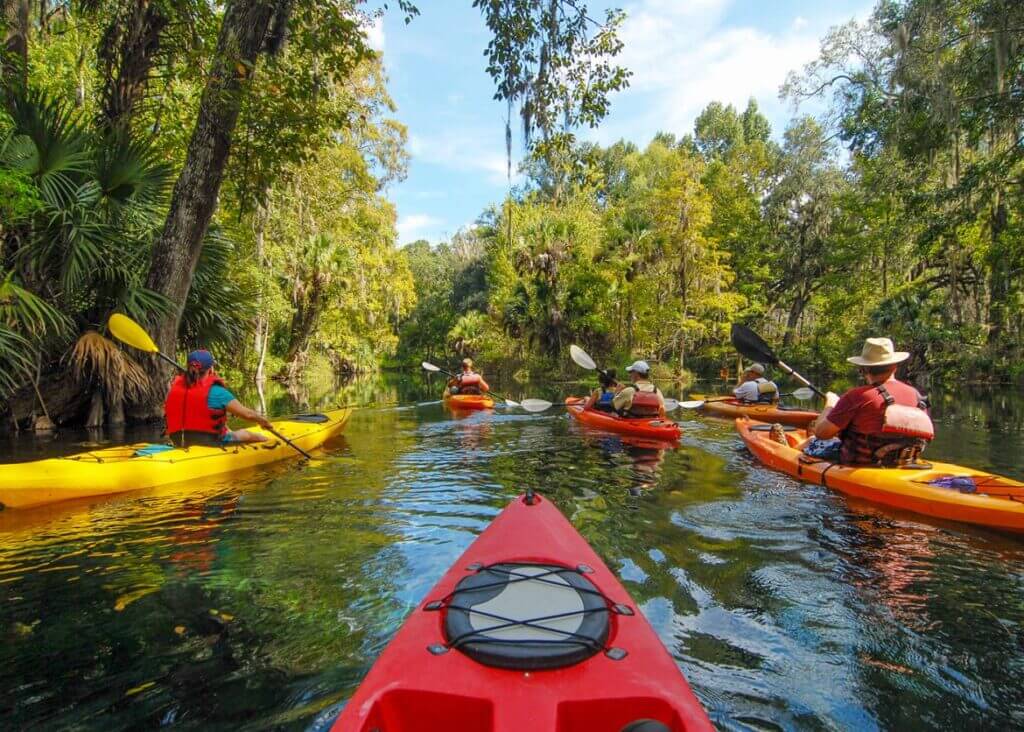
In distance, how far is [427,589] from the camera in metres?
3.78

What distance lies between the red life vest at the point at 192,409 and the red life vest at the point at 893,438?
7.07 meters

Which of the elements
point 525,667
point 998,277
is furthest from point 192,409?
point 998,277

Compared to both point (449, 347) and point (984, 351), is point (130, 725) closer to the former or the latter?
point (984, 351)

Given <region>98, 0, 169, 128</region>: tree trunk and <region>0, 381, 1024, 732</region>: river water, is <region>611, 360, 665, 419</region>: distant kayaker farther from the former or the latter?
<region>98, 0, 169, 128</region>: tree trunk

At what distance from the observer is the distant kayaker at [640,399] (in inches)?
379

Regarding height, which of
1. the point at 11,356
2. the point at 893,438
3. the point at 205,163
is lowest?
the point at 893,438

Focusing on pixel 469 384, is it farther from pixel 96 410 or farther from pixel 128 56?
pixel 128 56

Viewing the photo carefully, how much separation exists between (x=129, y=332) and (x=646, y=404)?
24.8 ft

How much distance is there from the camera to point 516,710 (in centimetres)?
180

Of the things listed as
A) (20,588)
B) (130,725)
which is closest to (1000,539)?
(130,725)

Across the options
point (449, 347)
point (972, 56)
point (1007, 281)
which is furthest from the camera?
point (449, 347)

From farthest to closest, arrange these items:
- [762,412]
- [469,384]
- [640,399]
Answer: [469,384], [762,412], [640,399]

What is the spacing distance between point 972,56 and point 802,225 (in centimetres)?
1747

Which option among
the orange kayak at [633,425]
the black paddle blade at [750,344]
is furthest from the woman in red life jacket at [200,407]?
the black paddle blade at [750,344]
